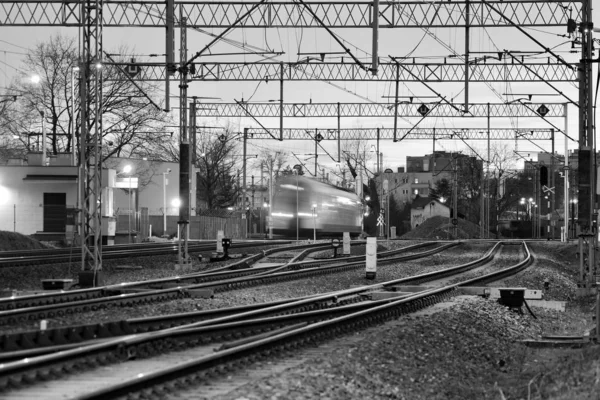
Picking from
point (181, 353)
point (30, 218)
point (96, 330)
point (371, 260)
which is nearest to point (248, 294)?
point (371, 260)

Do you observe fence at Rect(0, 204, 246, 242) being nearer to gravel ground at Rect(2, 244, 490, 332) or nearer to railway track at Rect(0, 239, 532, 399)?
gravel ground at Rect(2, 244, 490, 332)

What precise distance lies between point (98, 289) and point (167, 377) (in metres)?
11.2

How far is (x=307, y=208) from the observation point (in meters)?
59.6

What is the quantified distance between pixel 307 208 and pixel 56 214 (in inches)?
598

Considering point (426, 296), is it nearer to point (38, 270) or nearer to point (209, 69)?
point (38, 270)

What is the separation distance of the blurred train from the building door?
12790 millimetres

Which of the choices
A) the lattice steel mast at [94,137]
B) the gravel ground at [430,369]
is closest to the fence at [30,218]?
the lattice steel mast at [94,137]

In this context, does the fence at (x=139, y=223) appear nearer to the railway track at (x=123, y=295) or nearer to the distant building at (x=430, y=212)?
the railway track at (x=123, y=295)

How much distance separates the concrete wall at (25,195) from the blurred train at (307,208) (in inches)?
500

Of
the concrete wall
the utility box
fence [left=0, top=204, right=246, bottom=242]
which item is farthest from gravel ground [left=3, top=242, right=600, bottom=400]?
the concrete wall

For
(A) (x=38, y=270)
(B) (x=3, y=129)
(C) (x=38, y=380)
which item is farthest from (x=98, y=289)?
(B) (x=3, y=129)

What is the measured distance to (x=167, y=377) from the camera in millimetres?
9547

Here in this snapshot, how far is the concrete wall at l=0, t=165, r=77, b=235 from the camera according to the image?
5584 centimetres

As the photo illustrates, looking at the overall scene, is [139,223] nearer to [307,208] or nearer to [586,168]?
[307,208]
